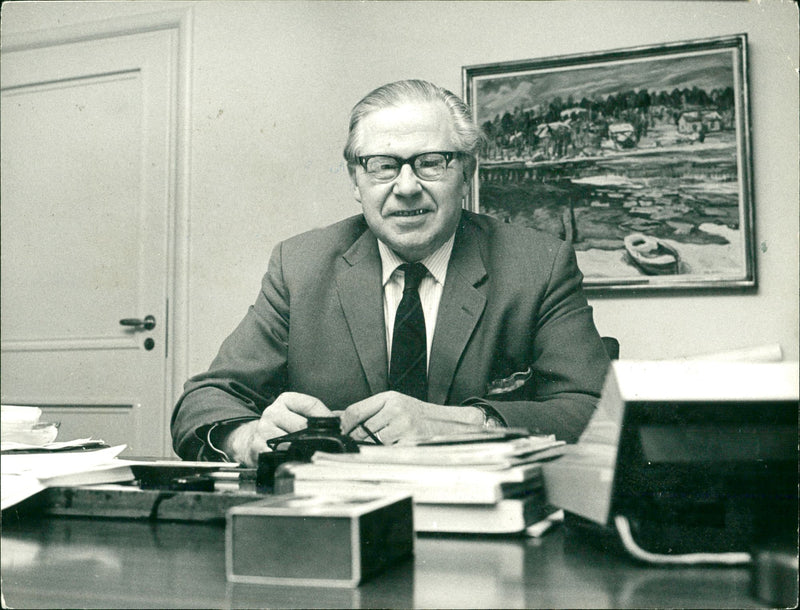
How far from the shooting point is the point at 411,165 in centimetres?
161

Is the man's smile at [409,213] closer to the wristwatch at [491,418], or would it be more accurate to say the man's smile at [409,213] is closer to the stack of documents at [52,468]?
the wristwatch at [491,418]

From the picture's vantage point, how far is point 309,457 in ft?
2.81

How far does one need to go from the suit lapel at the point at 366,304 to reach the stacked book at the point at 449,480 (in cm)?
80

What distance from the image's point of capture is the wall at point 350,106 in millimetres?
A: 1890

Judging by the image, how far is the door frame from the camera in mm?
2004

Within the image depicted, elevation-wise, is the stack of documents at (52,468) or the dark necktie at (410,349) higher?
the dark necktie at (410,349)

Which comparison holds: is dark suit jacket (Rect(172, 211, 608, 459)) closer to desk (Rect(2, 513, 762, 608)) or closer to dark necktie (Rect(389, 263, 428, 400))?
dark necktie (Rect(389, 263, 428, 400))

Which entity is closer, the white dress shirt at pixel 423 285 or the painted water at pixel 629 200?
the white dress shirt at pixel 423 285

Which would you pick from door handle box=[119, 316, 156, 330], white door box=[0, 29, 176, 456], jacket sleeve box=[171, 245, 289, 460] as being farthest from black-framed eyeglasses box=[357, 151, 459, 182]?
door handle box=[119, 316, 156, 330]

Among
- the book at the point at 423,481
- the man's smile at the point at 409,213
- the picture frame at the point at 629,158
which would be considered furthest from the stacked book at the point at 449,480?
the picture frame at the point at 629,158

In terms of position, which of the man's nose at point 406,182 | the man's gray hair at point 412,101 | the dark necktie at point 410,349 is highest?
the man's gray hair at point 412,101

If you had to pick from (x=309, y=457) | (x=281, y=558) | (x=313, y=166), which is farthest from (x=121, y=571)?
(x=313, y=166)

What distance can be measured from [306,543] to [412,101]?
4.10 ft

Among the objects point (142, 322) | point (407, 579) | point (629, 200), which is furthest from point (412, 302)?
point (407, 579)
